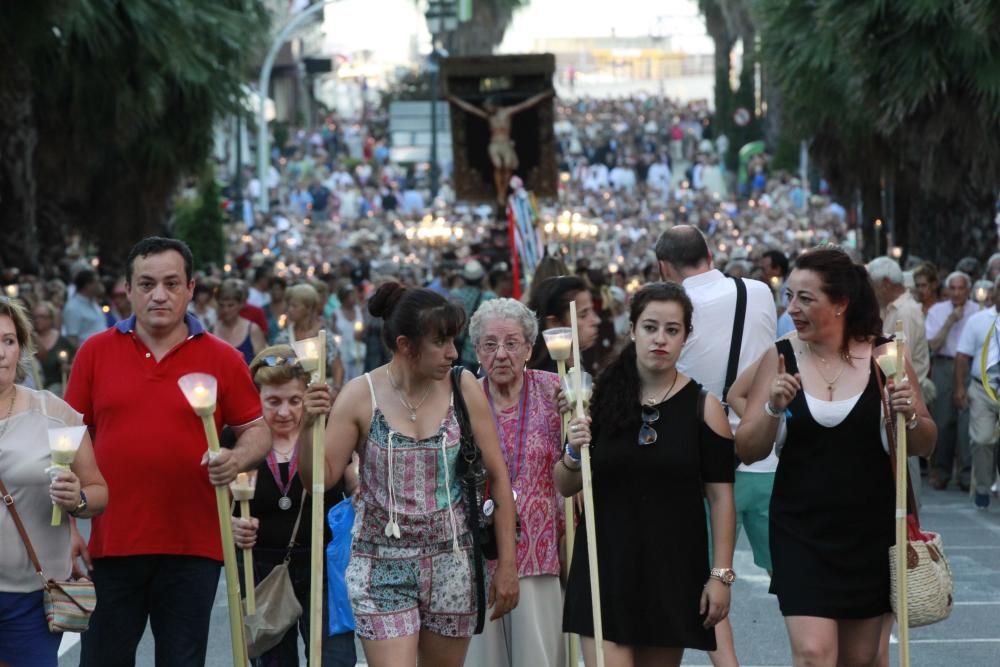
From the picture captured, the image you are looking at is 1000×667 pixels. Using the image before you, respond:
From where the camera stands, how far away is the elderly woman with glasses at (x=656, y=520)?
613cm

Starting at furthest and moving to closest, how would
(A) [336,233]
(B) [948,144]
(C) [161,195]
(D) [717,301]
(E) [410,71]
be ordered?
1. (E) [410,71]
2. (A) [336,233]
3. (C) [161,195]
4. (B) [948,144]
5. (D) [717,301]

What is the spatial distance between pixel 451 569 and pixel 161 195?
65.5 ft

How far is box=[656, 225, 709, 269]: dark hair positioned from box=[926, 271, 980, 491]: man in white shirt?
752 cm

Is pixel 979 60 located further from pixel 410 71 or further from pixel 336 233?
pixel 410 71

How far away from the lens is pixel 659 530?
20.1ft

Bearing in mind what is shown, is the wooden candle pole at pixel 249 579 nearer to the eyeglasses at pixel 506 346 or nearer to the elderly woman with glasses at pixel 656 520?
the eyeglasses at pixel 506 346

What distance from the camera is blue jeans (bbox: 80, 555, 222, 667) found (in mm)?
6309

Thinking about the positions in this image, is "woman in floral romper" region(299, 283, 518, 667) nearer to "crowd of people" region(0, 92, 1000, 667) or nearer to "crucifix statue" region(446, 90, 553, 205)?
"crowd of people" region(0, 92, 1000, 667)

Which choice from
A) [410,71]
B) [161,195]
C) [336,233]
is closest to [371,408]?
[161,195]

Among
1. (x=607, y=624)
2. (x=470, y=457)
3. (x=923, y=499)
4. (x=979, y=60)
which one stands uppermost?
(x=979, y=60)

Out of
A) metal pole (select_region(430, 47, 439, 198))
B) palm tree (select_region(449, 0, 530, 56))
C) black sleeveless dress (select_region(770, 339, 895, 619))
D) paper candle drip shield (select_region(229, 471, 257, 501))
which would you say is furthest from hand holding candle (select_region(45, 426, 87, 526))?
palm tree (select_region(449, 0, 530, 56))

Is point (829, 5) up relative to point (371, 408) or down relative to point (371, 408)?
up

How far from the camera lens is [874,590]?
6309 millimetres

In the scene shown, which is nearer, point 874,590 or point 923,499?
point 874,590
